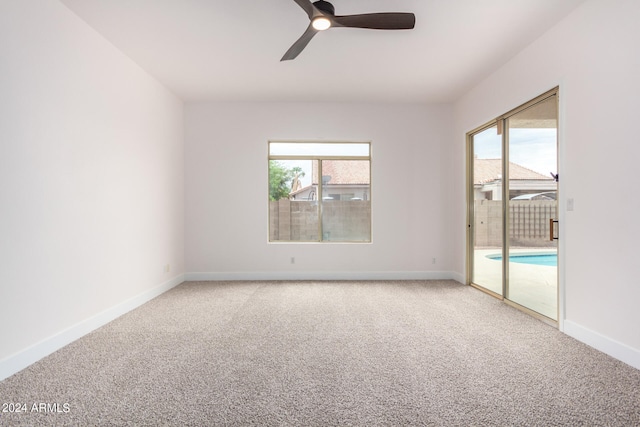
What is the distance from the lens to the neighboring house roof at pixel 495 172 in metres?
3.29

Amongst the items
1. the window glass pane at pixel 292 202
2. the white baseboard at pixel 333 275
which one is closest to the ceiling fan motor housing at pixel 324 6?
the window glass pane at pixel 292 202

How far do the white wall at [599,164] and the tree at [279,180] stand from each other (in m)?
3.45

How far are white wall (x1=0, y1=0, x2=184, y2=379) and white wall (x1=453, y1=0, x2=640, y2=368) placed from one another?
4.37m

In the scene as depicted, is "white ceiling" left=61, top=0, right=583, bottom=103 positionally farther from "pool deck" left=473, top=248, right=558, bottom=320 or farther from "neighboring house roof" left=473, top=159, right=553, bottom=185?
"pool deck" left=473, top=248, right=558, bottom=320

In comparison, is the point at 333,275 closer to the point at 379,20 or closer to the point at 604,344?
the point at 604,344

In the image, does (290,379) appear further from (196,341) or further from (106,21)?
(106,21)

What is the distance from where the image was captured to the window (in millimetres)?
5066

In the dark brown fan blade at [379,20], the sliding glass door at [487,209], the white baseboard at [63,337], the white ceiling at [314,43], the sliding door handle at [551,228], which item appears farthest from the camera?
the sliding glass door at [487,209]

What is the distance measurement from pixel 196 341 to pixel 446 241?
157 inches

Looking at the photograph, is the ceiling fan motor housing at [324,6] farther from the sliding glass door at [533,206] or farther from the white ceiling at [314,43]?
the sliding glass door at [533,206]

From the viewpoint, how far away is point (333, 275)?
4.96 metres

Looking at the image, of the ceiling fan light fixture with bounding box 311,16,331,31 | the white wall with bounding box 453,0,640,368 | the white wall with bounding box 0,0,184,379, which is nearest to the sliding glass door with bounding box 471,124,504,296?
the white wall with bounding box 453,0,640,368

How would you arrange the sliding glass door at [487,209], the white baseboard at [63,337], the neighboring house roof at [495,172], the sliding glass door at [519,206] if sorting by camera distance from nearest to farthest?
the white baseboard at [63,337] < the sliding glass door at [519,206] < the neighboring house roof at [495,172] < the sliding glass door at [487,209]

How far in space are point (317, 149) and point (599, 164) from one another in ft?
11.6
